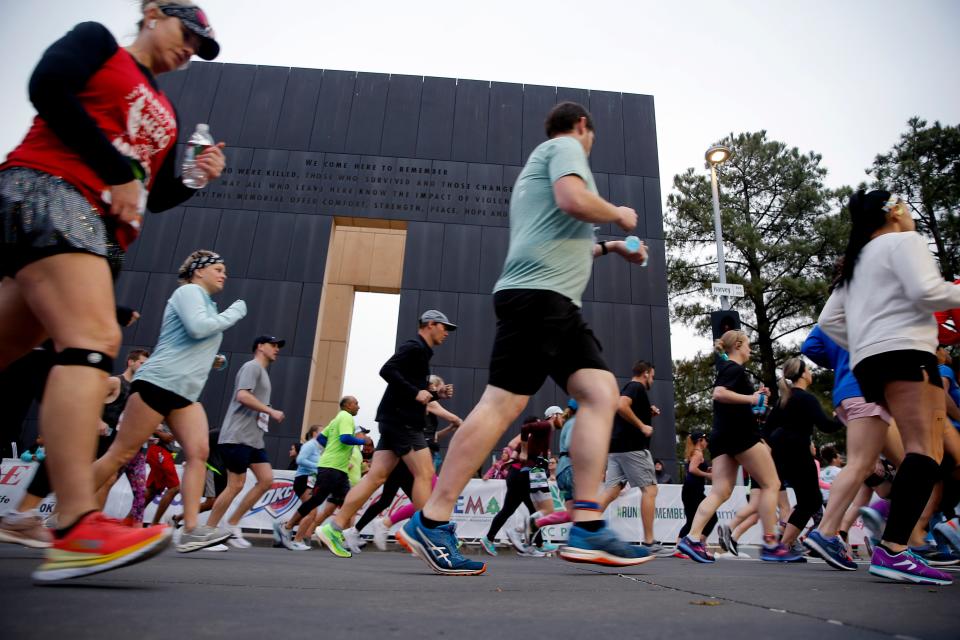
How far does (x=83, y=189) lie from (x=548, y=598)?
1.84 meters

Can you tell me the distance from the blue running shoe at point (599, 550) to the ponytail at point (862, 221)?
198 centimetres

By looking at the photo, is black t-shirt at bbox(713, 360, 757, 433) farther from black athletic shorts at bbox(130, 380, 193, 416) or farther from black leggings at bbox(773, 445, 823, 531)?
black athletic shorts at bbox(130, 380, 193, 416)

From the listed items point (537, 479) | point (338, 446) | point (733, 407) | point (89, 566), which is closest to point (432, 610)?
point (89, 566)

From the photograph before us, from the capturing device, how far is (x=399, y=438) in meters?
4.85

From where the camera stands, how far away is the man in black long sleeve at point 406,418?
4.78 metres

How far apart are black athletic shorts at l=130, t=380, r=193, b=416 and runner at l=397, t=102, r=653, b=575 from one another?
176 cm

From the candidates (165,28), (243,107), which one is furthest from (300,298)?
(165,28)

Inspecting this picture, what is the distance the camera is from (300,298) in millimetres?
15836

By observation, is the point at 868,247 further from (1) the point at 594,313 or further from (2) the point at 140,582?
(1) the point at 594,313

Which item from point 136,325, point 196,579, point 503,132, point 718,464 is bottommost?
point 196,579

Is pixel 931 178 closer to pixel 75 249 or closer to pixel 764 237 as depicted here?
pixel 764 237

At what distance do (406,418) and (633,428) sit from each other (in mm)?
2503

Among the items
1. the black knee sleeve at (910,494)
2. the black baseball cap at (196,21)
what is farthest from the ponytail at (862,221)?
the black baseball cap at (196,21)

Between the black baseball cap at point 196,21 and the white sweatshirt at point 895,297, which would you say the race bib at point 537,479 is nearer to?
the white sweatshirt at point 895,297
